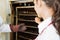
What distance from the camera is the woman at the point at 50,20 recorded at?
24.8 inches

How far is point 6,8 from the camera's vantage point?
10.2 feet

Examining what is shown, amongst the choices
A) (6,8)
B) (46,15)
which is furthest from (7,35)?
(46,15)

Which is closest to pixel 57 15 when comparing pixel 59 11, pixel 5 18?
pixel 59 11

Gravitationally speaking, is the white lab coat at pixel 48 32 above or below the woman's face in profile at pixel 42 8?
below

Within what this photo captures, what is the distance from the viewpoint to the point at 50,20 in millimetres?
651

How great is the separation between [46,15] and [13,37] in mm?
2493

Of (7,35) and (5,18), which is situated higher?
(5,18)

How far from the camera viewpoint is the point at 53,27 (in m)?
0.64

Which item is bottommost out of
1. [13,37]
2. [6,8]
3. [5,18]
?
[13,37]

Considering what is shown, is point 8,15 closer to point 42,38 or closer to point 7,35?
point 7,35

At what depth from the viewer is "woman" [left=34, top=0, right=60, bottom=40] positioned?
63cm

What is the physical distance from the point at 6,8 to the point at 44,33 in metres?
2.53

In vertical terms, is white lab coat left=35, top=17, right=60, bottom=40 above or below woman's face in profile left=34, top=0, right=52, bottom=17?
below

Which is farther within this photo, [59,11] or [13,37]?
[13,37]
